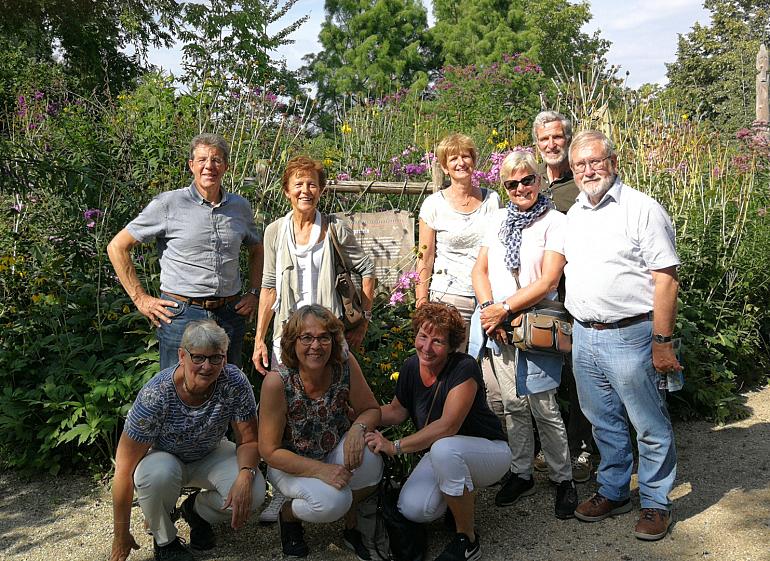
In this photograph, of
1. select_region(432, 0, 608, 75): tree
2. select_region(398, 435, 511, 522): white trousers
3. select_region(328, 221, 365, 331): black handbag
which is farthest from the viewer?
select_region(432, 0, 608, 75): tree

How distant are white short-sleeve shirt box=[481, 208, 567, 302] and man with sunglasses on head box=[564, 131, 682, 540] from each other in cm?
12

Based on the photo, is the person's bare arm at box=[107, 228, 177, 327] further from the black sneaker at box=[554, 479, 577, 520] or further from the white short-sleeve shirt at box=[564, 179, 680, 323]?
the black sneaker at box=[554, 479, 577, 520]

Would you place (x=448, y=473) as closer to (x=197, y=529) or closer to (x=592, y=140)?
(x=197, y=529)

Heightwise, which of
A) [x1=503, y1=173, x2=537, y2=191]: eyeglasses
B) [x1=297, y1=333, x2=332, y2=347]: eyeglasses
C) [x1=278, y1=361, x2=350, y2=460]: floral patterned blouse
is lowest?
[x1=278, y1=361, x2=350, y2=460]: floral patterned blouse

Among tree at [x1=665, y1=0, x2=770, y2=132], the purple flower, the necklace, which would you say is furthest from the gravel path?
tree at [x1=665, y1=0, x2=770, y2=132]

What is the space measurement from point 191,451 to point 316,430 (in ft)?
1.83

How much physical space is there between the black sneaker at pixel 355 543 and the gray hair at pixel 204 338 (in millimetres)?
1023

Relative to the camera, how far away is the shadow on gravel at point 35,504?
3.80 metres

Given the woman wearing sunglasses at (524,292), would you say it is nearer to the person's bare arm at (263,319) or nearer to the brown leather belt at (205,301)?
the person's bare arm at (263,319)

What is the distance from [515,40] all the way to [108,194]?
27948 millimetres

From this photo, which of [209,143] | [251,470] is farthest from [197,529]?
[209,143]

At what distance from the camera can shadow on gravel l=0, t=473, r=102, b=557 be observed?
3797 mm

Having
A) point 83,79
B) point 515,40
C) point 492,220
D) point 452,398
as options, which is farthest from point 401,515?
point 515,40

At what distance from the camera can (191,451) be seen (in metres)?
3.47
